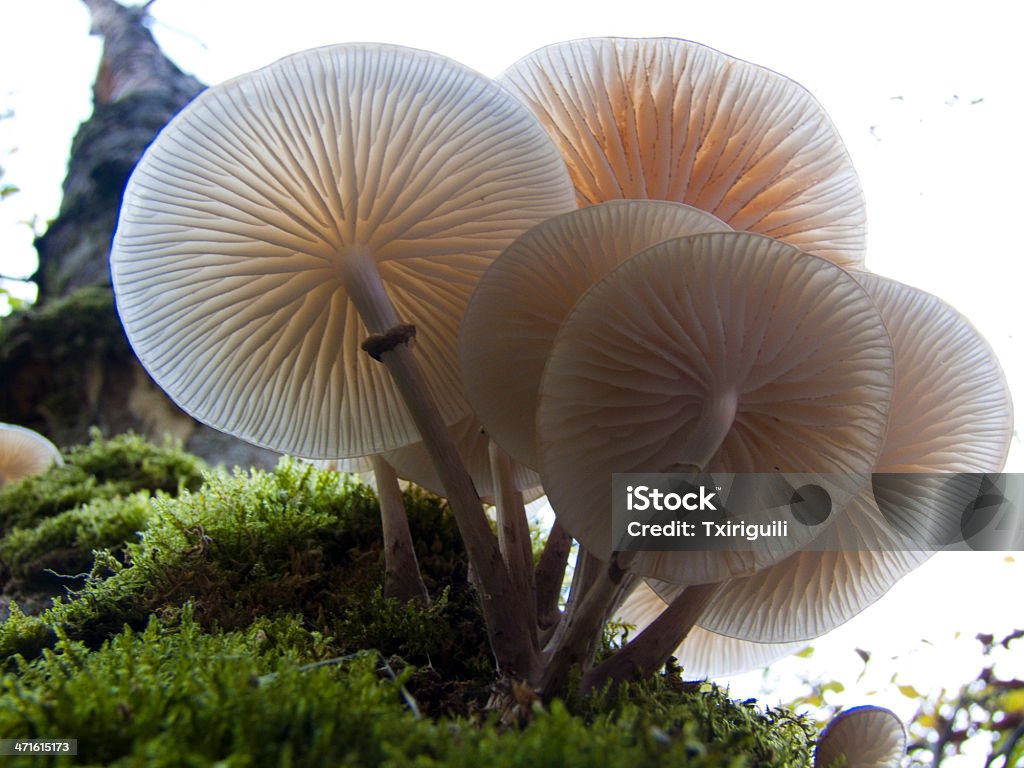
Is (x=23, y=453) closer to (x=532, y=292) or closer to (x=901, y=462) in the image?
(x=532, y=292)

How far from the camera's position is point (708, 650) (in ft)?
7.32

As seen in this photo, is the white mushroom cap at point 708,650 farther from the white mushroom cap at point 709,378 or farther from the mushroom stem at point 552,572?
the white mushroom cap at point 709,378

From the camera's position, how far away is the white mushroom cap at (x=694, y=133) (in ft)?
5.68

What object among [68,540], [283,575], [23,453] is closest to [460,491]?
[283,575]

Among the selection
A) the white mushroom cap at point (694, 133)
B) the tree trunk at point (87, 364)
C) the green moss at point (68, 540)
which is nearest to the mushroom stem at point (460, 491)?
the white mushroom cap at point (694, 133)

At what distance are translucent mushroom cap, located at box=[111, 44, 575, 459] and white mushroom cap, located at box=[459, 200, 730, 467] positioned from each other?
0.77 feet

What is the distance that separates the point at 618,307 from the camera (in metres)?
1.39

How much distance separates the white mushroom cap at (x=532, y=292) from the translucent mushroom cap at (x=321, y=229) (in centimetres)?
24

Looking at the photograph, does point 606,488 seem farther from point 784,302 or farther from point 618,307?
point 784,302

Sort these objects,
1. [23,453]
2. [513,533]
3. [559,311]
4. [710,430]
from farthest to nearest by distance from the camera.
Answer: [23,453], [513,533], [559,311], [710,430]

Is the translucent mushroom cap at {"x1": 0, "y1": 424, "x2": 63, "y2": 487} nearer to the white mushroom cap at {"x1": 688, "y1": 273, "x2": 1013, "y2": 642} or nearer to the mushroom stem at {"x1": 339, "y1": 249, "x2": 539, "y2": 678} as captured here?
the mushroom stem at {"x1": 339, "y1": 249, "x2": 539, "y2": 678}

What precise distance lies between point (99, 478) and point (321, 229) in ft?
5.32

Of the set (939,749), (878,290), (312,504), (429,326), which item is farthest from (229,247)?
(939,749)

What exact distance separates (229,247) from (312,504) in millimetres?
683
